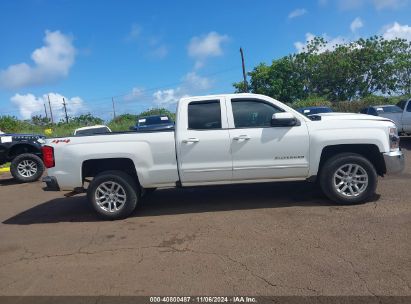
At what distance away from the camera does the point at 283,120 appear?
5.97 meters

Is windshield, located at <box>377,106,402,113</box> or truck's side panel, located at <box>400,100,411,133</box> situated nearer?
truck's side panel, located at <box>400,100,411,133</box>

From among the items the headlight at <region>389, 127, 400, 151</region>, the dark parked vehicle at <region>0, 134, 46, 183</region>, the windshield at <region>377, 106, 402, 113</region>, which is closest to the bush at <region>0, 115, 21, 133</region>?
the dark parked vehicle at <region>0, 134, 46, 183</region>

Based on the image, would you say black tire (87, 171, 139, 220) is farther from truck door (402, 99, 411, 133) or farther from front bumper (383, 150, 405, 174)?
truck door (402, 99, 411, 133)

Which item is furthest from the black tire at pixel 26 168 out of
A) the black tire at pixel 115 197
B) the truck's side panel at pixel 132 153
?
the black tire at pixel 115 197

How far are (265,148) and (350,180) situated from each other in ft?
4.66

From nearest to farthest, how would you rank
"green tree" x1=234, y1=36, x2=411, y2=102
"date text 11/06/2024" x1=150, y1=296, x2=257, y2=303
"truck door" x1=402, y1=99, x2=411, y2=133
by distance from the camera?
1. "date text 11/06/2024" x1=150, y1=296, x2=257, y2=303
2. "truck door" x1=402, y1=99, x2=411, y2=133
3. "green tree" x1=234, y1=36, x2=411, y2=102

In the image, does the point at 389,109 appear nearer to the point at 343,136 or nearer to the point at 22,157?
the point at 343,136

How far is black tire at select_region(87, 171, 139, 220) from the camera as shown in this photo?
6.21 m

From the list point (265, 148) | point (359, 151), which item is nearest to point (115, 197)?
point (265, 148)

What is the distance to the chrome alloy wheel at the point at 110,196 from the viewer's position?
6.26 meters

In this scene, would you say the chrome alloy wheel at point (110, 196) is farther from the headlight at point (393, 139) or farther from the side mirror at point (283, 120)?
the headlight at point (393, 139)

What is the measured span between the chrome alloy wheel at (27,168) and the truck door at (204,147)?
6878mm

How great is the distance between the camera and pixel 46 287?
157 inches

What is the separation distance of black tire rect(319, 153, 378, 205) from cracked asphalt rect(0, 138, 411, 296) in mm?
188
